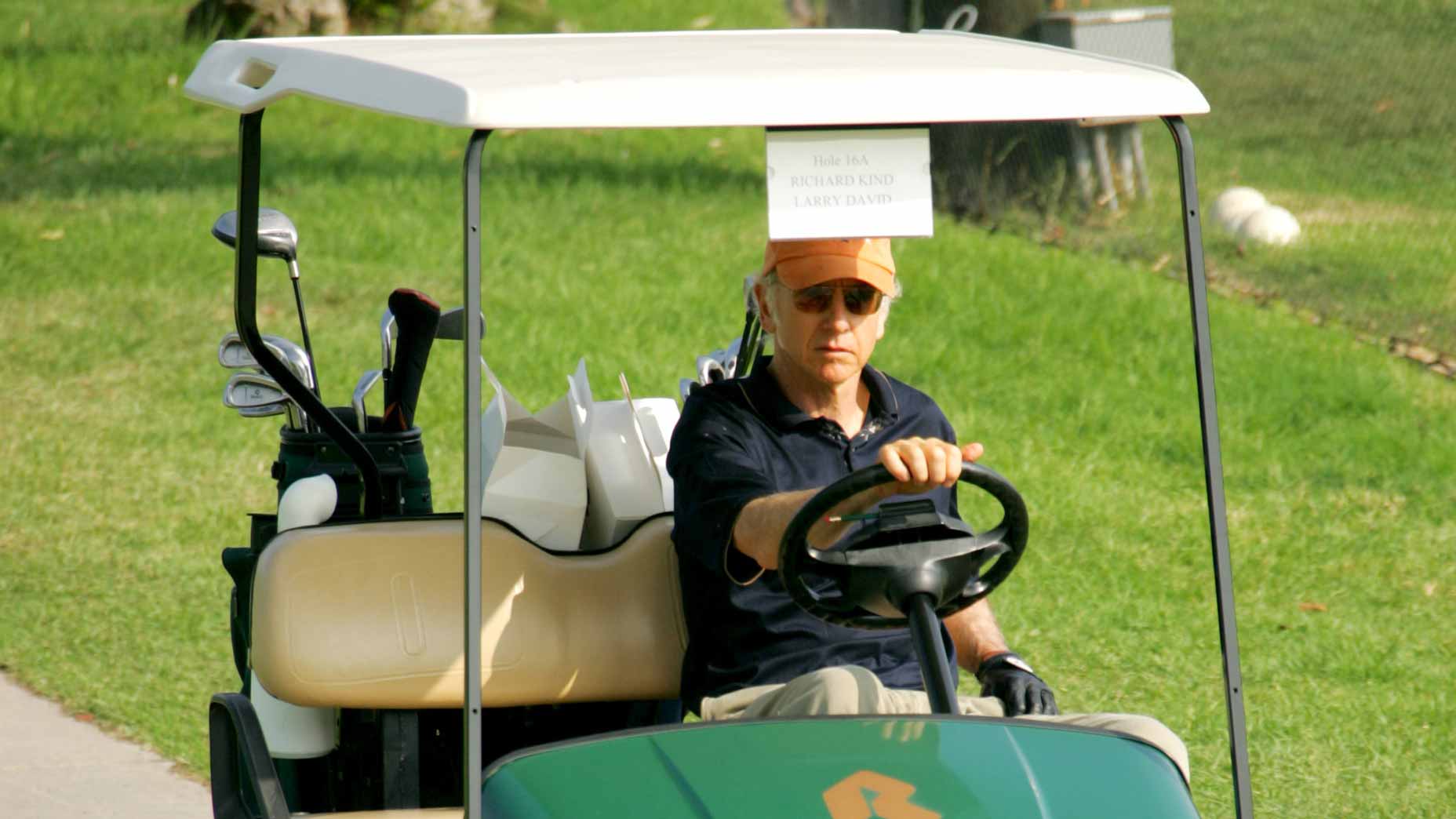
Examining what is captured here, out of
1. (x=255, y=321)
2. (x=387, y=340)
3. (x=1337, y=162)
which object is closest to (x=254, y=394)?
(x=387, y=340)

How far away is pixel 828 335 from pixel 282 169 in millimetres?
7440

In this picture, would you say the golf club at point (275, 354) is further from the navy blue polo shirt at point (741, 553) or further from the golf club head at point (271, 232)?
the navy blue polo shirt at point (741, 553)

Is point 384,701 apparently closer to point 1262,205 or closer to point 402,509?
point 402,509

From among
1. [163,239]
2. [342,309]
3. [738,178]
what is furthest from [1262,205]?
[163,239]

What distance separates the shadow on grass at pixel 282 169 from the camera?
32.0ft

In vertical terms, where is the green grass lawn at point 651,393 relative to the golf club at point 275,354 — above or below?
below

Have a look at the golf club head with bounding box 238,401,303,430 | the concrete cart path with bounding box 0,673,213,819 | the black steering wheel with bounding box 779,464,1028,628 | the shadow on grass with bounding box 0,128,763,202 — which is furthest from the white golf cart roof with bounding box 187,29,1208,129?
the shadow on grass with bounding box 0,128,763,202

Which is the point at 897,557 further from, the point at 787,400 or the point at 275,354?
the point at 275,354

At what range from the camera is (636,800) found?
7.21 feet

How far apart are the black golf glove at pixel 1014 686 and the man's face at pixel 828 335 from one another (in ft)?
1.66

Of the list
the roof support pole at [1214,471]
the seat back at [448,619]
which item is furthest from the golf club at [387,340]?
the roof support pole at [1214,471]

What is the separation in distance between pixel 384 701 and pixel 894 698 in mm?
822

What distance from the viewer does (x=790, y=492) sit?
2832 millimetres

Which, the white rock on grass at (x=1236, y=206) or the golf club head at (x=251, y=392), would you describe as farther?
the white rock on grass at (x=1236, y=206)
